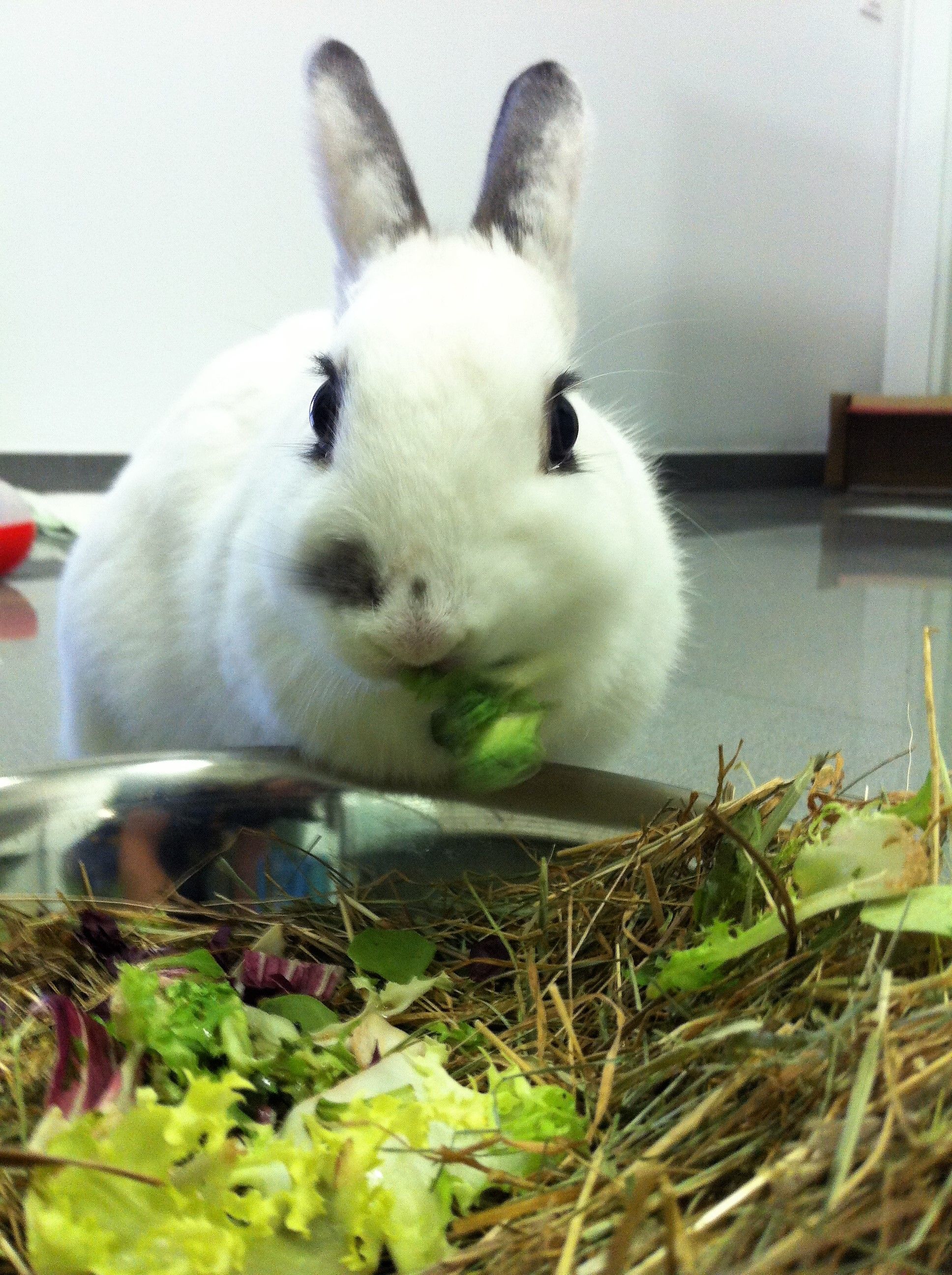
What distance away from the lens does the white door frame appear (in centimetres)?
670

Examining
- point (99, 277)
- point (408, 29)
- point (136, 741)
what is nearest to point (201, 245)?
point (99, 277)

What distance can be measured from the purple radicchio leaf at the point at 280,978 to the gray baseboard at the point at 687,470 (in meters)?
3.18

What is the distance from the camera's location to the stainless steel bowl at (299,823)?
1.48 meters

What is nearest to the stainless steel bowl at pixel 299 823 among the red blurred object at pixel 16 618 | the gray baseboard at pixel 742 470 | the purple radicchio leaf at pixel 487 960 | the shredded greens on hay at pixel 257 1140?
the purple radicchio leaf at pixel 487 960

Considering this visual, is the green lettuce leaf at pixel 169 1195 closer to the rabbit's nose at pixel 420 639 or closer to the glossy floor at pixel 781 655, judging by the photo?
the rabbit's nose at pixel 420 639

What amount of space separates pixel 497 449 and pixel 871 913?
55 cm

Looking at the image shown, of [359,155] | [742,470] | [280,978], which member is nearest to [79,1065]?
[280,978]

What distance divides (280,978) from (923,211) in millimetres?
7010

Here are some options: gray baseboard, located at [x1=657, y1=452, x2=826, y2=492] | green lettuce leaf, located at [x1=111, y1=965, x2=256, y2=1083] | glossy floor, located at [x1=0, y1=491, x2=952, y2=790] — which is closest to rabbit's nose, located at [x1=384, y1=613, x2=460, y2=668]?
green lettuce leaf, located at [x1=111, y1=965, x2=256, y2=1083]

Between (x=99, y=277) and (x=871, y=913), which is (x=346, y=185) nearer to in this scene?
(x=871, y=913)

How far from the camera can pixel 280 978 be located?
Result: 125cm

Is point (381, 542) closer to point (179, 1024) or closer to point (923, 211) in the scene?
point (179, 1024)

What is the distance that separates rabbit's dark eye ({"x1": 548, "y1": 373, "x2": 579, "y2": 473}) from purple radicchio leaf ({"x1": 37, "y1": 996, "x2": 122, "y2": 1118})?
27.9 inches

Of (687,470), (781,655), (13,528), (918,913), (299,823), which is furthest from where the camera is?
(687,470)
